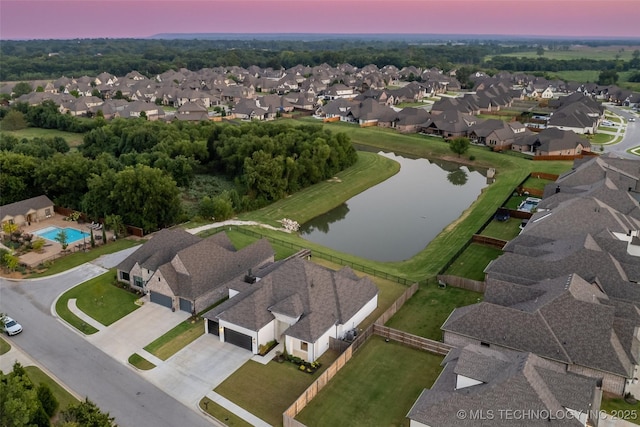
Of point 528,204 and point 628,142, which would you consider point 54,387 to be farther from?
point 628,142

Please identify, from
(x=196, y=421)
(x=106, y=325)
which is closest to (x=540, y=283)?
(x=196, y=421)

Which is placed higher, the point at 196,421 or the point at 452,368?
the point at 452,368

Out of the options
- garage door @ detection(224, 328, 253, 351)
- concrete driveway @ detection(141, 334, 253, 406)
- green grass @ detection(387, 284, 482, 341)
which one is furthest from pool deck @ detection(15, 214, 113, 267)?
green grass @ detection(387, 284, 482, 341)

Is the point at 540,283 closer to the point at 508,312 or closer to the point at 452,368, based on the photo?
the point at 508,312

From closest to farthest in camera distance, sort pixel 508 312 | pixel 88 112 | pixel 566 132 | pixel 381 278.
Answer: pixel 508 312, pixel 381 278, pixel 566 132, pixel 88 112

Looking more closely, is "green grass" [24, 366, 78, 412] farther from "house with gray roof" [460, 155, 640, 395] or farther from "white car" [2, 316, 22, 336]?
"house with gray roof" [460, 155, 640, 395]
